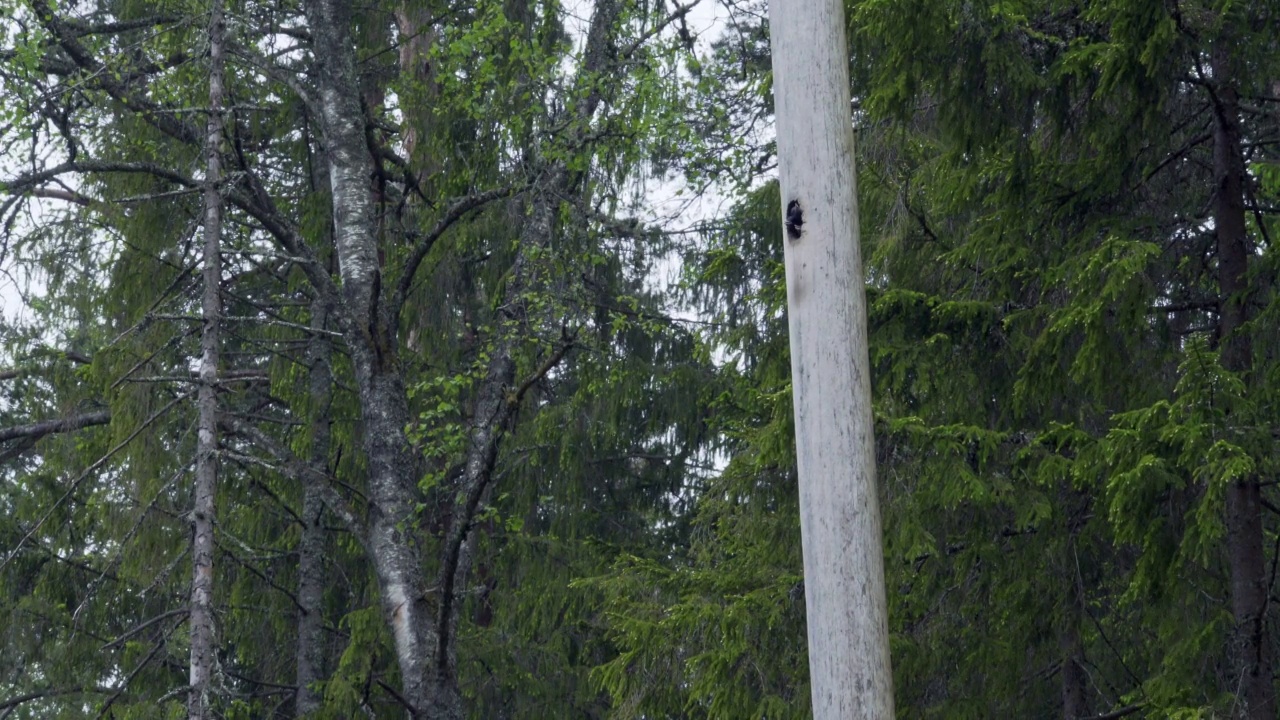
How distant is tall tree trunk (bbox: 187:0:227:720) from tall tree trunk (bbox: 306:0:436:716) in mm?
1116

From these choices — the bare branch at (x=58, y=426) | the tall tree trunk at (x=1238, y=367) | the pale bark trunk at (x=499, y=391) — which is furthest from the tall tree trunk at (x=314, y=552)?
the tall tree trunk at (x=1238, y=367)

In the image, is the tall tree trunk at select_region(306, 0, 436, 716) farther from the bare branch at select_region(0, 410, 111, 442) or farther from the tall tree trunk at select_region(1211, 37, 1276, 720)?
the tall tree trunk at select_region(1211, 37, 1276, 720)

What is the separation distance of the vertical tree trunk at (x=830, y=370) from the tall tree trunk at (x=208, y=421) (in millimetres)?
4512

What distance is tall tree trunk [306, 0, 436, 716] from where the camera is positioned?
357 inches

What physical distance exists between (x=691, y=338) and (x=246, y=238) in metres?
Result: 4.66

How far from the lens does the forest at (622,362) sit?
6.68m

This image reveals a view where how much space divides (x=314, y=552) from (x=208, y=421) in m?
3.98

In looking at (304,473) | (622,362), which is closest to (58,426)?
(304,473)

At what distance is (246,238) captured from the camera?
444 inches

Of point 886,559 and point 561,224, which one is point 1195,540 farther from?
point 561,224

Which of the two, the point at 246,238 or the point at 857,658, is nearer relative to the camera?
the point at 857,658

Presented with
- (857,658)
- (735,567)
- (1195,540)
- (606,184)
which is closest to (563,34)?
(606,184)

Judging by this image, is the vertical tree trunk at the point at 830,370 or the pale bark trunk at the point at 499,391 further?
the pale bark trunk at the point at 499,391

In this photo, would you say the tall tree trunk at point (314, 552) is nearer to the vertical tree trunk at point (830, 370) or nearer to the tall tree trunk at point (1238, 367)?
the tall tree trunk at point (1238, 367)
